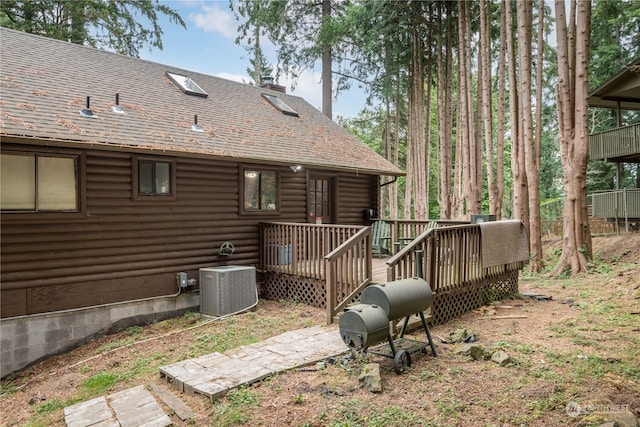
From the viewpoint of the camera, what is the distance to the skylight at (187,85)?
405 inches

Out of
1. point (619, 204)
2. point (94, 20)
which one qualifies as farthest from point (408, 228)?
point (94, 20)

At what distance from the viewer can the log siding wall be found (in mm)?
6203

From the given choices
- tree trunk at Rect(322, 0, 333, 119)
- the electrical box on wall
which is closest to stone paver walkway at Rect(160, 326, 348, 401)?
the electrical box on wall

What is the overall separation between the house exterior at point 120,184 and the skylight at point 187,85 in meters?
0.06

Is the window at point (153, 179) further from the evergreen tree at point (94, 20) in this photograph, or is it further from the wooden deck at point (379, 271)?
the evergreen tree at point (94, 20)

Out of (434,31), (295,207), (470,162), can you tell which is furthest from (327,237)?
(434,31)

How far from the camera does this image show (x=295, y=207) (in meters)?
10.2

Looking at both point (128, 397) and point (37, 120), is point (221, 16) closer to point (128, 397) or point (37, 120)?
point (37, 120)

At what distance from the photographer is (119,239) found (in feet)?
23.6

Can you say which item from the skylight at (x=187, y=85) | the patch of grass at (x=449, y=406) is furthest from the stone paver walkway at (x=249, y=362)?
the skylight at (x=187, y=85)

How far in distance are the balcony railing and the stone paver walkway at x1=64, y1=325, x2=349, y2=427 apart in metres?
15.1

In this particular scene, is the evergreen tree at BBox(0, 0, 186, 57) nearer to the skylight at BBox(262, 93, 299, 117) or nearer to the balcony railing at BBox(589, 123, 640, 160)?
the skylight at BBox(262, 93, 299, 117)

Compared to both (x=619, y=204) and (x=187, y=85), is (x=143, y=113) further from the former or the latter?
(x=619, y=204)

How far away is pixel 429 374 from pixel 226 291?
440 centimetres
